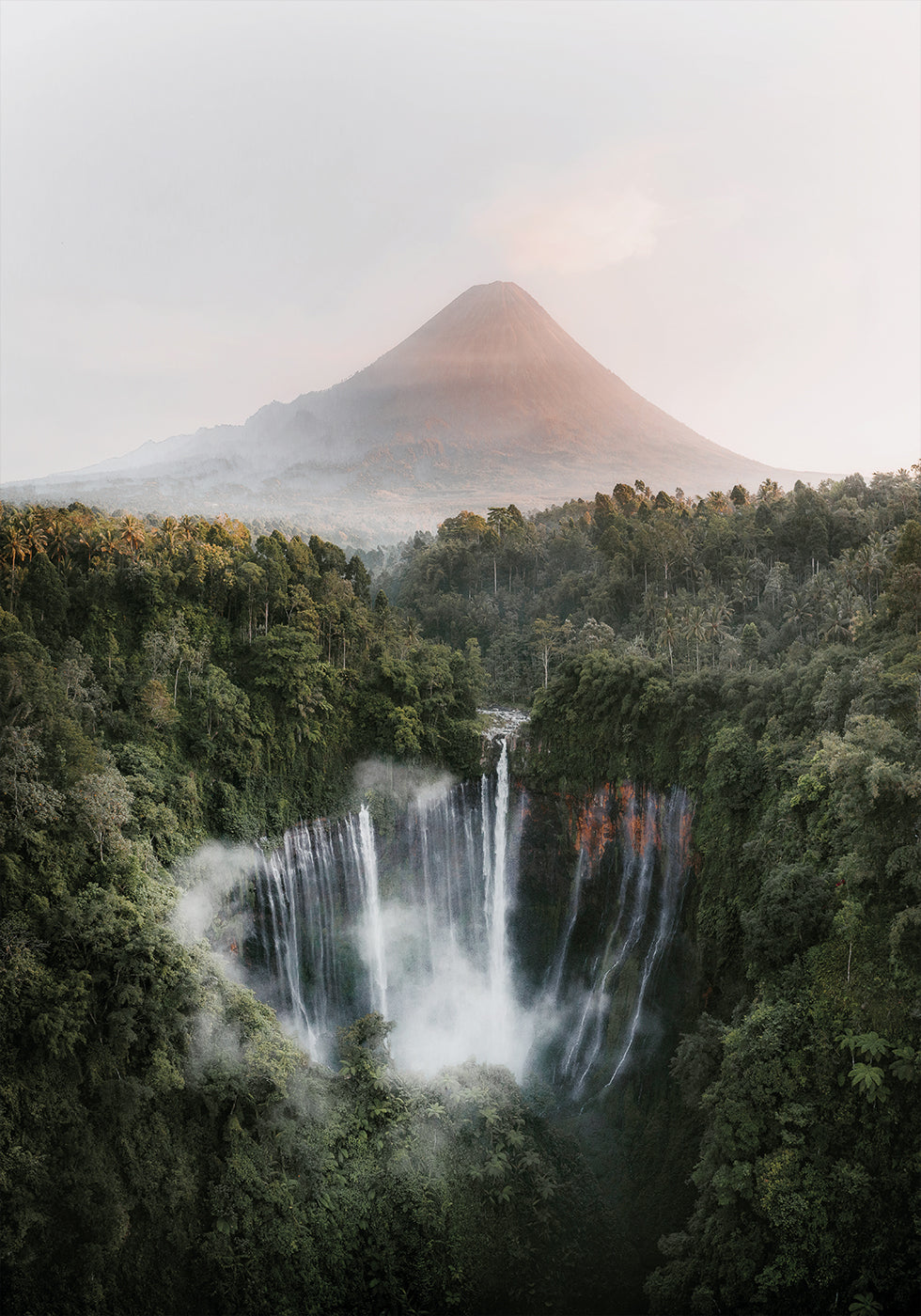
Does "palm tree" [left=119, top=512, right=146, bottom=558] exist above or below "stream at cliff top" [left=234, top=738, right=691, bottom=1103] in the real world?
above

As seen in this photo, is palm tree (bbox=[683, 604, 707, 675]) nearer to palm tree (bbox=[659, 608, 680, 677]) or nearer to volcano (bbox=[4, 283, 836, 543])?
palm tree (bbox=[659, 608, 680, 677])

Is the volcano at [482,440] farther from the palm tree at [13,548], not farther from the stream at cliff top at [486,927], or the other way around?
the palm tree at [13,548]

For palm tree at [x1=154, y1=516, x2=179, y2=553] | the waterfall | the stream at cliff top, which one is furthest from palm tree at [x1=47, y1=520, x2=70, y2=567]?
the waterfall

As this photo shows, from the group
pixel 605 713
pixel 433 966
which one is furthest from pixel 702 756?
pixel 433 966

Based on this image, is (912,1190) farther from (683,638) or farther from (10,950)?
(683,638)

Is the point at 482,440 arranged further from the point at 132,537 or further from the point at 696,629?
the point at 132,537

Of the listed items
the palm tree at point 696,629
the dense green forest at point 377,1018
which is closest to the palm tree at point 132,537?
the dense green forest at point 377,1018

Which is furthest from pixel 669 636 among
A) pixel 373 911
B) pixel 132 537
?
pixel 132 537
